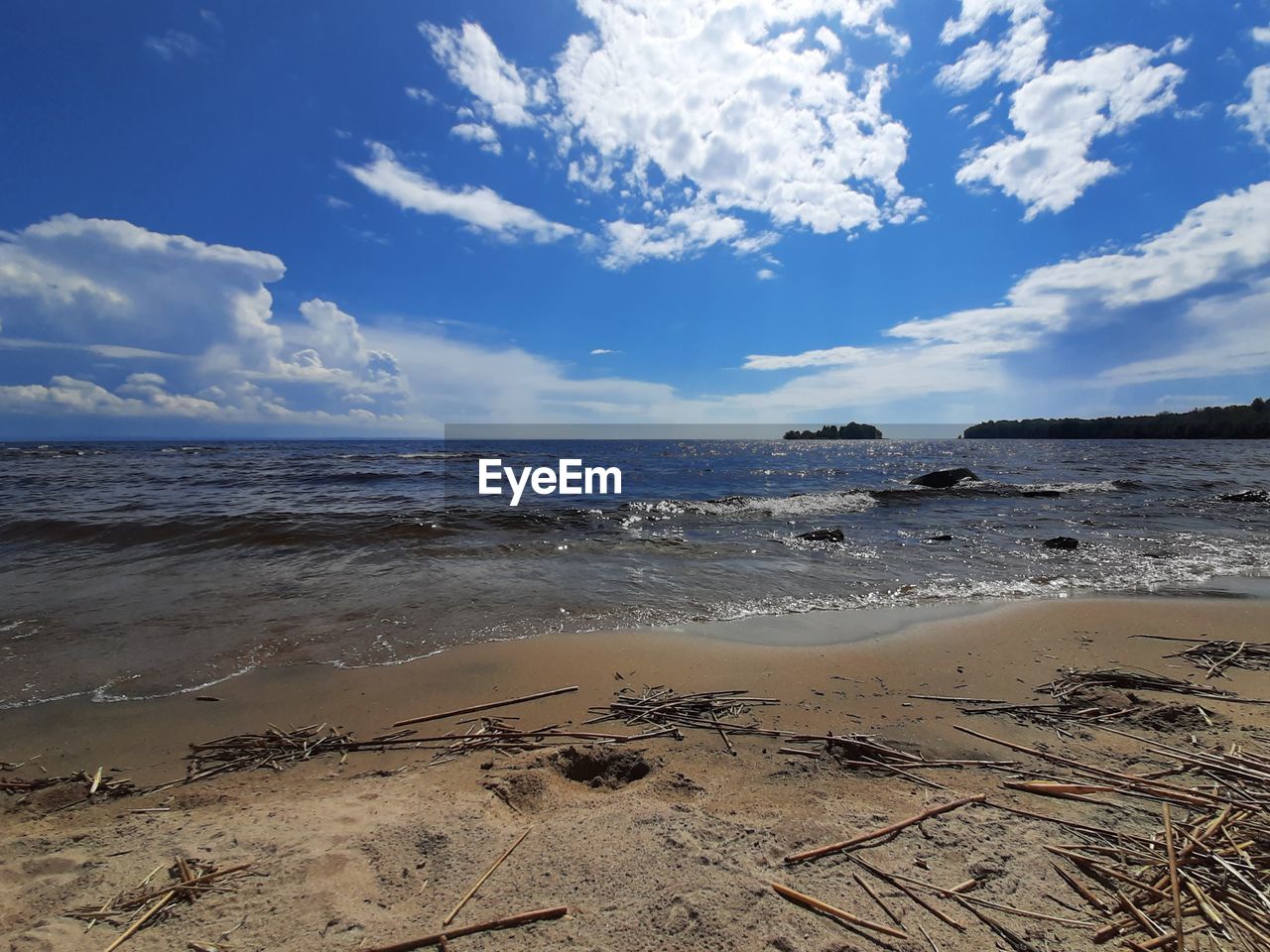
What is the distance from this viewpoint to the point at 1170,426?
292ft

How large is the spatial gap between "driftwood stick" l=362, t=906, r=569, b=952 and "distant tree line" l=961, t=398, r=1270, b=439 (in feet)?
374

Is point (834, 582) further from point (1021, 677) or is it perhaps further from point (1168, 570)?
point (1168, 570)

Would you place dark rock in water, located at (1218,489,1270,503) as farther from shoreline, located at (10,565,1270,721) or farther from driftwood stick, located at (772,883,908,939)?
driftwood stick, located at (772,883,908,939)

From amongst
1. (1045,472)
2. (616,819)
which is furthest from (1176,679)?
(1045,472)

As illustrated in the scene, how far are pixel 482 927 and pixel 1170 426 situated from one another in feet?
419

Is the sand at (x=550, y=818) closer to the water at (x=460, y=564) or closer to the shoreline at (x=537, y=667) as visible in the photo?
the shoreline at (x=537, y=667)

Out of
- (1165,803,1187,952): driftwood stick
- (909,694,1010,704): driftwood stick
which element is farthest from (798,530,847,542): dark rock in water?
(1165,803,1187,952): driftwood stick

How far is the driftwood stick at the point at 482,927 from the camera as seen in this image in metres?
2.09

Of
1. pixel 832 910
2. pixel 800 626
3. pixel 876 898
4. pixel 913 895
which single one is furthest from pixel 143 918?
pixel 800 626

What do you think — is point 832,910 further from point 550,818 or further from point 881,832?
point 550,818

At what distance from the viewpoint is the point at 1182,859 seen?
2445 mm

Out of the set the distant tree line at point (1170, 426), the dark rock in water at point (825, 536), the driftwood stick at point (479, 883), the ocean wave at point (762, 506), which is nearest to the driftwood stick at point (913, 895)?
the driftwood stick at point (479, 883)

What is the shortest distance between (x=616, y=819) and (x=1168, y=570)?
11790 mm

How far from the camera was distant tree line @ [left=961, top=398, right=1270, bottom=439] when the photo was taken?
2995 inches
